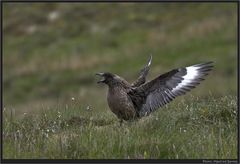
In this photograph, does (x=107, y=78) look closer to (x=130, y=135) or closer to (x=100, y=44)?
(x=130, y=135)

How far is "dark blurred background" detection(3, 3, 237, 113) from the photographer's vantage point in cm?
2559

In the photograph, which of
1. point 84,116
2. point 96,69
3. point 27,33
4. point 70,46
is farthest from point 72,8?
point 84,116

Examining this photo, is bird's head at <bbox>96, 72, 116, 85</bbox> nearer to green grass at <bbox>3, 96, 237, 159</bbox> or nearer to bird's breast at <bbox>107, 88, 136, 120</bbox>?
bird's breast at <bbox>107, 88, 136, 120</bbox>

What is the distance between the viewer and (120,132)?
8812 millimetres

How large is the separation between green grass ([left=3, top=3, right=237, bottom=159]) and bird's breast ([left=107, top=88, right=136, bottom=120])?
172 mm

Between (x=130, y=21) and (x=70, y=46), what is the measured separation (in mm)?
3819

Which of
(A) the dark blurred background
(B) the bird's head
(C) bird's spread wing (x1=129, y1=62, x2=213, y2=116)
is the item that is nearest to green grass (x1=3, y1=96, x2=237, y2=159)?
(C) bird's spread wing (x1=129, y1=62, x2=213, y2=116)

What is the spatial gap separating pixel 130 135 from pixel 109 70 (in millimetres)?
18007

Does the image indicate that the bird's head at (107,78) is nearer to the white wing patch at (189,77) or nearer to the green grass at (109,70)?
the green grass at (109,70)

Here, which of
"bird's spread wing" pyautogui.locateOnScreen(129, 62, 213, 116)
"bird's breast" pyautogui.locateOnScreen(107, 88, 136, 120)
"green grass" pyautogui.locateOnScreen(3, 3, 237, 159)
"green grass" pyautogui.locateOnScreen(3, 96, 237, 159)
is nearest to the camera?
"green grass" pyautogui.locateOnScreen(3, 96, 237, 159)

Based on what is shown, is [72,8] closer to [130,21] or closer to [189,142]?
[130,21]

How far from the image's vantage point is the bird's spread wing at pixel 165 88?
10281mm

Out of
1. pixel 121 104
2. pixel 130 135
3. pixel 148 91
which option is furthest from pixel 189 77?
pixel 130 135

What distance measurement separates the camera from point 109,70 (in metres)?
26.7
